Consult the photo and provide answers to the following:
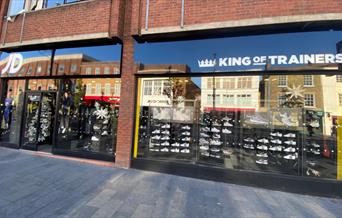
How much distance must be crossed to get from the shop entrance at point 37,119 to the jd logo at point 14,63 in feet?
3.60

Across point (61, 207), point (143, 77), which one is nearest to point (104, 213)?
point (61, 207)

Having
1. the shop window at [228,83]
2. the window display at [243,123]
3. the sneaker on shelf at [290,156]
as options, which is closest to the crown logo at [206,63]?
the window display at [243,123]

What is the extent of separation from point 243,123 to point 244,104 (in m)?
0.56

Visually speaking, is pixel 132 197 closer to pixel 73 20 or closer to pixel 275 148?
pixel 275 148

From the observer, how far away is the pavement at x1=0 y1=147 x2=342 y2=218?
3393mm

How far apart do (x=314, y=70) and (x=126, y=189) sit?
5308mm

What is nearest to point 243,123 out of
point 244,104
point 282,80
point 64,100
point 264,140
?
point 244,104

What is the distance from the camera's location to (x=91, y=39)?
20.9 feet

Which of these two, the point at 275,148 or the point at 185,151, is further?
the point at 185,151

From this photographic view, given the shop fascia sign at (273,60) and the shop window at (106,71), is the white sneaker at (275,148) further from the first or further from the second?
the shop window at (106,71)

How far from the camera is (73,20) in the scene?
663 centimetres

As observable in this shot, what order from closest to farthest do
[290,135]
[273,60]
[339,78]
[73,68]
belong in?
1. [339,78]
2. [273,60]
3. [290,135]
4. [73,68]

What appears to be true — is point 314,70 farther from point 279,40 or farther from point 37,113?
point 37,113

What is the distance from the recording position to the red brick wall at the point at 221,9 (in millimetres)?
4637
